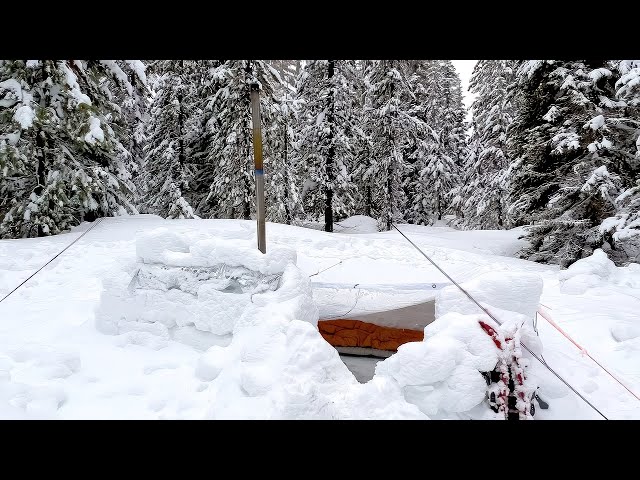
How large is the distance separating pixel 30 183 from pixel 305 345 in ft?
36.5

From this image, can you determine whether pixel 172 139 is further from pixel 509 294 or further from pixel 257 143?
pixel 509 294

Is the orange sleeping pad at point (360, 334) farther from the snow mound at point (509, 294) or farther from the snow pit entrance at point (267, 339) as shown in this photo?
the snow mound at point (509, 294)

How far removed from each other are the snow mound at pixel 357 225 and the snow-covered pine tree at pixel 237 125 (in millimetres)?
5875

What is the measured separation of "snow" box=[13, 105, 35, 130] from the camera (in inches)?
371

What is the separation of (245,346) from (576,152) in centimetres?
1081

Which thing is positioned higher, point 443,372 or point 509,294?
point 509,294

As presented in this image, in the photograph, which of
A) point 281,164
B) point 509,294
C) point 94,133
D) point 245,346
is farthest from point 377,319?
point 281,164

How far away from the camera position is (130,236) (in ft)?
37.8

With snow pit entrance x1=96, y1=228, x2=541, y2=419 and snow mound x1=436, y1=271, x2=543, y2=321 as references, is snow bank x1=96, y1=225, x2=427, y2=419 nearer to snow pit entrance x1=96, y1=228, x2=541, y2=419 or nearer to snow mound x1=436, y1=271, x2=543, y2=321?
snow pit entrance x1=96, y1=228, x2=541, y2=419

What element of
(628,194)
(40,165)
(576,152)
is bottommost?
(628,194)

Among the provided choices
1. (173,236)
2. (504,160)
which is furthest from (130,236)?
(504,160)

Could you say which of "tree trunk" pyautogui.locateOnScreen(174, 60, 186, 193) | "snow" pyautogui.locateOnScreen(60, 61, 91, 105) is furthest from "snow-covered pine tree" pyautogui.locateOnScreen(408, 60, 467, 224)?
"snow" pyautogui.locateOnScreen(60, 61, 91, 105)

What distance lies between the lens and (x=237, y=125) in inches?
614

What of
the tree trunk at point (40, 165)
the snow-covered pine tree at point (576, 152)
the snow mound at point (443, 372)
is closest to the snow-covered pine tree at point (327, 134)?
the snow-covered pine tree at point (576, 152)
